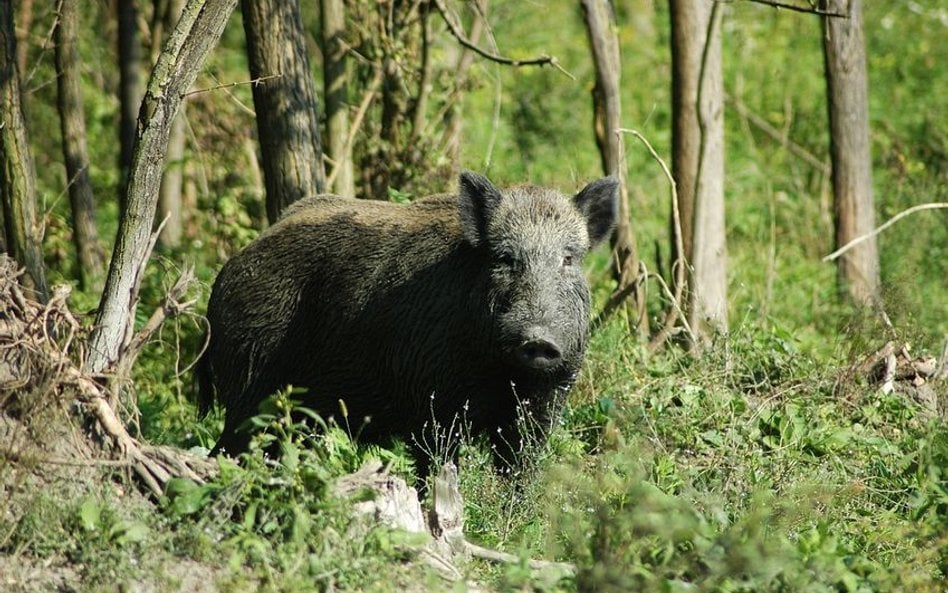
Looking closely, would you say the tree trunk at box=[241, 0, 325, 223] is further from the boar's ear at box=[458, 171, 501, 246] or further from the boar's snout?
the boar's snout

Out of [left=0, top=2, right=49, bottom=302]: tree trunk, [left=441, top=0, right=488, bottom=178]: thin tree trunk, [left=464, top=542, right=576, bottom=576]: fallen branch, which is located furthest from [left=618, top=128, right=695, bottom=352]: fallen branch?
[left=0, top=2, right=49, bottom=302]: tree trunk

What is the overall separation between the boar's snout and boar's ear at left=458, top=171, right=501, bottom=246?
2.07 ft

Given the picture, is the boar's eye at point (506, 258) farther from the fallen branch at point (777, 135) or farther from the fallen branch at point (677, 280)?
the fallen branch at point (777, 135)

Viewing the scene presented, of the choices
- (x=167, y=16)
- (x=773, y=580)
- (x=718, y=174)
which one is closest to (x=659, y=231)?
(x=718, y=174)

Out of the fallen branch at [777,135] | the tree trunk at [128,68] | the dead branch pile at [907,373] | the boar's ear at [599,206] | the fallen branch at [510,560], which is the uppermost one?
the tree trunk at [128,68]

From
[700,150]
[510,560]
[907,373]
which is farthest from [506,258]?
[907,373]

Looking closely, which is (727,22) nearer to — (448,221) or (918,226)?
(918,226)

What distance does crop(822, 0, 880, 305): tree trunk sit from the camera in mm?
8906

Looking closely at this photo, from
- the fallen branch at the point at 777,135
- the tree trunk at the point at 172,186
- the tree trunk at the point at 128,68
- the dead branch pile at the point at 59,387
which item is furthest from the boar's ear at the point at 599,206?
the fallen branch at the point at 777,135

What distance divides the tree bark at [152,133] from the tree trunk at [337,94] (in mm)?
2909

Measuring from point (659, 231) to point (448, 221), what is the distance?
5.04m

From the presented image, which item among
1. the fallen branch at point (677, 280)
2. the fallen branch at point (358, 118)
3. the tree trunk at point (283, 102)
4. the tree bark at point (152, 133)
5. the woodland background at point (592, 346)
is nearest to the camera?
the woodland background at point (592, 346)

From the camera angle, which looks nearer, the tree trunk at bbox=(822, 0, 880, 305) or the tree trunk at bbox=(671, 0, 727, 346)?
the tree trunk at bbox=(671, 0, 727, 346)

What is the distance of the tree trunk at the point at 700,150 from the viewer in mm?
7996
